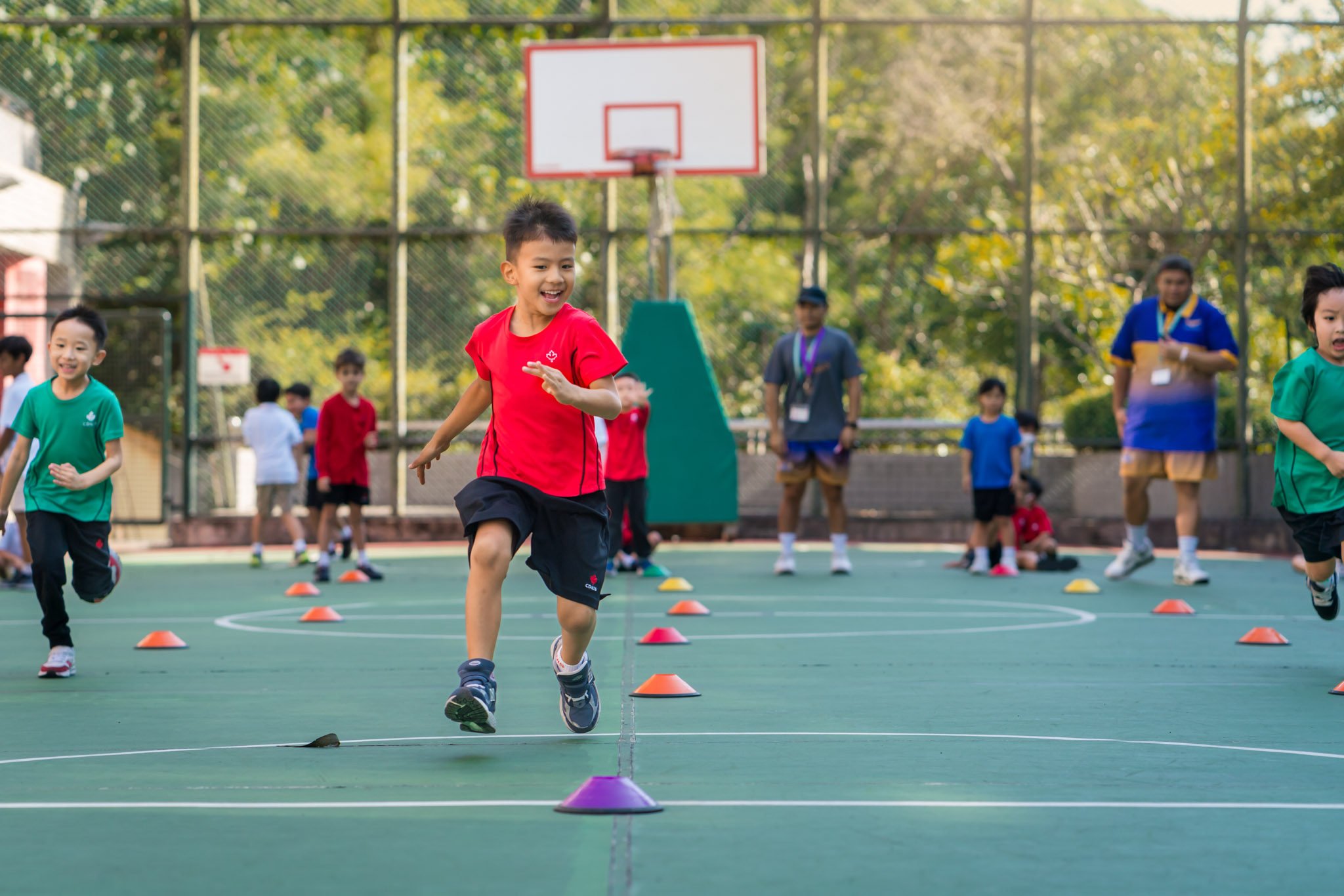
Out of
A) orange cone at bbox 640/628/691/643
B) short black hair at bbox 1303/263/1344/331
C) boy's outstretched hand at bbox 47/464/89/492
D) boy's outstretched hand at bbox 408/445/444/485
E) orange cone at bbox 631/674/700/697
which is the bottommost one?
orange cone at bbox 640/628/691/643

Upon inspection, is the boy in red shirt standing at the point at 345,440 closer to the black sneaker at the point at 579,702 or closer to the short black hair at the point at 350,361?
the short black hair at the point at 350,361

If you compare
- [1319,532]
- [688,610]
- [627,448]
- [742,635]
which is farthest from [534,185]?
[1319,532]

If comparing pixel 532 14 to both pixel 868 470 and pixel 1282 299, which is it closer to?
pixel 868 470

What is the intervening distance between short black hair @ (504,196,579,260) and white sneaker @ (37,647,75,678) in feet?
9.50

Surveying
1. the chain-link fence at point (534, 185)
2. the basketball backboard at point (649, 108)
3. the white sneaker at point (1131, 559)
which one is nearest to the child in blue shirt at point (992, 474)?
the white sneaker at point (1131, 559)

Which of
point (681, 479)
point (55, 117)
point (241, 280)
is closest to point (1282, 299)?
point (681, 479)

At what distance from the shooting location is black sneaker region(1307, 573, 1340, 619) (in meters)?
6.89

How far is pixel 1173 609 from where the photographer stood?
9477 mm

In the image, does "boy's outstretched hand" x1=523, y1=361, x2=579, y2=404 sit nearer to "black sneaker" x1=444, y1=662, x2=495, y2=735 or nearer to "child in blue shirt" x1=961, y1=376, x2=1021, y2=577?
"black sneaker" x1=444, y1=662, x2=495, y2=735

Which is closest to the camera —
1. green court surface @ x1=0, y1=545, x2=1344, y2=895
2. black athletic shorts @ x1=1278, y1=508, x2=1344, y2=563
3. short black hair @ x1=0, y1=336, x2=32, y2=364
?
green court surface @ x1=0, y1=545, x2=1344, y2=895

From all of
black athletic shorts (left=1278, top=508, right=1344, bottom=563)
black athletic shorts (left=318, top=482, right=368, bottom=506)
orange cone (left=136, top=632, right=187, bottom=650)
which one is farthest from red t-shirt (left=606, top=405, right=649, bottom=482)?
black athletic shorts (left=1278, top=508, right=1344, bottom=563)

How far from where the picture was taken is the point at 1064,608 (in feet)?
32.2

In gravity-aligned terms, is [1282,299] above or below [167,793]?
above

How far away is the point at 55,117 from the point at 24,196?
105 centimetres
